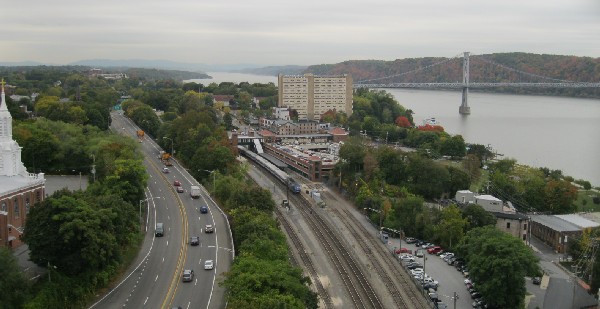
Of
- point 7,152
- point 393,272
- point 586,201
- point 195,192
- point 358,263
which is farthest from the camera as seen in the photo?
point 586,201

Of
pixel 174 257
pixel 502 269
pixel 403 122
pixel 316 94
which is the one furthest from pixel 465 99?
pixel 174 257

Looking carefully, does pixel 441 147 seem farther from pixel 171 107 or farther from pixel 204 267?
pixel 204 267

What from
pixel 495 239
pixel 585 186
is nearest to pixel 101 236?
pixel 495 239

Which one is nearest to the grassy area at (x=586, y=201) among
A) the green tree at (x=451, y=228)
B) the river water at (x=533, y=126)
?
the river water at (x=533, y=126)

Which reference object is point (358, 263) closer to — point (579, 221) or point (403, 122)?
point (579, 221)

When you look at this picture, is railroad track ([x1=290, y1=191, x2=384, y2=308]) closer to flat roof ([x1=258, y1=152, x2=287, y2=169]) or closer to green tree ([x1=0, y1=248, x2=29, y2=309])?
green tree ([x1=0, y1=248, x2=29, y2=309])

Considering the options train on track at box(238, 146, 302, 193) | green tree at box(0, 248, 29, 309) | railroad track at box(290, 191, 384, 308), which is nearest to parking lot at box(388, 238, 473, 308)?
railroad track at box(290, 191, 384, 308)

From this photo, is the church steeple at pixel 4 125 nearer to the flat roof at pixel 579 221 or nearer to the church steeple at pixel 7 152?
the church steeple at pixel 7 152
